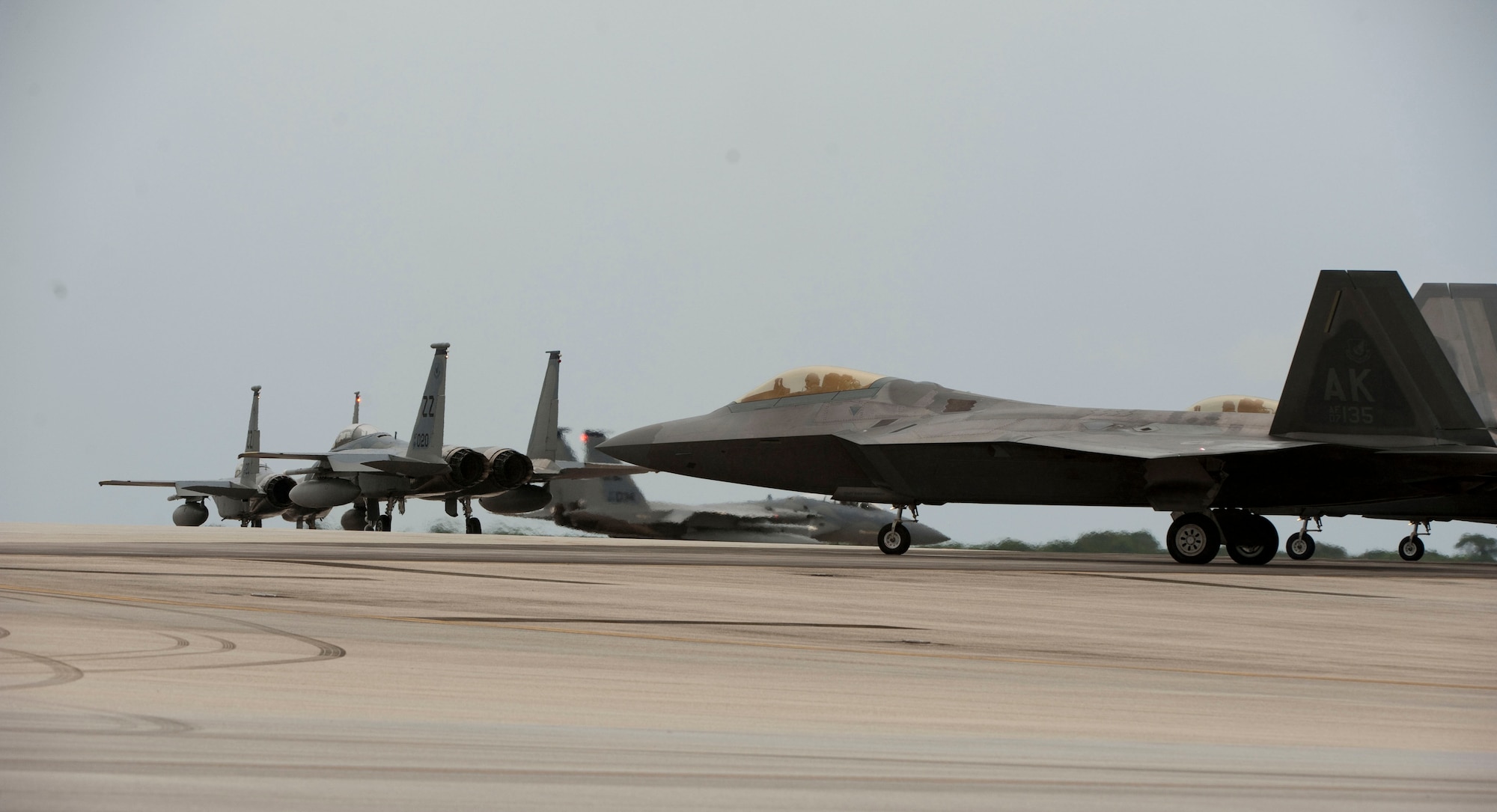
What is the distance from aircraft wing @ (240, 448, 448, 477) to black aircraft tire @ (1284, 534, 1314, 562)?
2101 centimetres

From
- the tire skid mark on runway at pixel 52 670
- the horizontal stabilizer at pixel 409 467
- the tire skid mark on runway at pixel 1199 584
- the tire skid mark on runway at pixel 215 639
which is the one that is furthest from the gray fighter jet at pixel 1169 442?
the tire skid mark on runway at pixel 52 670

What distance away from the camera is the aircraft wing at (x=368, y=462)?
36219 millimetres

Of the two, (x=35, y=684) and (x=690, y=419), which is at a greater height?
(x=690, y=419)

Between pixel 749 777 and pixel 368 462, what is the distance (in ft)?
116

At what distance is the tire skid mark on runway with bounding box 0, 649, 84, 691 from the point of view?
4.66m

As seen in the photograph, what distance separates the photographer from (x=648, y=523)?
56.8m

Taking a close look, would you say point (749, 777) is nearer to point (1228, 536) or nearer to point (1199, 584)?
point (1199, 584)

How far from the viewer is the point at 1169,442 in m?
19.7

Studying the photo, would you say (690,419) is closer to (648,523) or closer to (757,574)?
(757,574)

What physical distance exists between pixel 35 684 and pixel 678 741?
7.88ft

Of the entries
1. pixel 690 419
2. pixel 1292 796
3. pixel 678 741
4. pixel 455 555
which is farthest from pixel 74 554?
pixel 1292 796

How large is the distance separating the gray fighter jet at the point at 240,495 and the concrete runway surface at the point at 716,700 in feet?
147

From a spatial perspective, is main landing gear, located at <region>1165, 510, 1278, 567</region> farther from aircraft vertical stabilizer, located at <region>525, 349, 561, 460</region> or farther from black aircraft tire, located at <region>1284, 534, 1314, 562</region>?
aircraft vertical stabilizer, located at <region>525, 349, 561, 460</region>

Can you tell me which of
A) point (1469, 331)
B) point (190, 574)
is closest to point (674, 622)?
point (190, 574)
